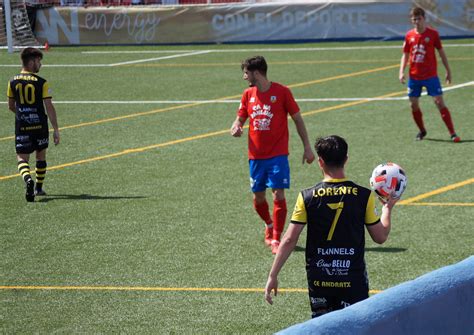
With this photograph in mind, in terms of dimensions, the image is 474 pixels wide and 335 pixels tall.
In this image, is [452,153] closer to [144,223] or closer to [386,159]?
[386,159]

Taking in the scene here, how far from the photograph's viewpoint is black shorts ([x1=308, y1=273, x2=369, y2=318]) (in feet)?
22.7

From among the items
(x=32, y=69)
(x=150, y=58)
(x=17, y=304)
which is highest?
(x=32, y=69)

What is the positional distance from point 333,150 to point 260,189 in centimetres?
462

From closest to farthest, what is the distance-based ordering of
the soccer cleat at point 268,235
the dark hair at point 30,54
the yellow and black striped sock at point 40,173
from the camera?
the soccer cleat at point 268,235, the dark hair at point 30,54, the yellow and black striped sock at point 40,173

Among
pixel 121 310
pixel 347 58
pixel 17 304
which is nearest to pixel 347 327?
pixel 121 310

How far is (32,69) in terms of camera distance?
14125 mm

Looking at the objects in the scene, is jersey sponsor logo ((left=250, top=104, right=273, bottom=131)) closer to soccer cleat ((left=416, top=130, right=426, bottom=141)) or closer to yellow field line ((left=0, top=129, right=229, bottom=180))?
yellow field line ((left=0, top=129, right=229, bottom=180))

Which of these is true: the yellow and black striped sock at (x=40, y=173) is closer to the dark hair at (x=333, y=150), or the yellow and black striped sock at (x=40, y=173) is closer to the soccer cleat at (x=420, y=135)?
the soccer cleat at (x=420, y=135)

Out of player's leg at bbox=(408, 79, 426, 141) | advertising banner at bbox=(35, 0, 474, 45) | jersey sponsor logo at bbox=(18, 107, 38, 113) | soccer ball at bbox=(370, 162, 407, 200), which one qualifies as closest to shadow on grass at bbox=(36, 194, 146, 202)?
jersey sponsor logo at bbox=(18, 107, 38, 113)

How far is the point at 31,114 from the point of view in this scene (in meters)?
14.3

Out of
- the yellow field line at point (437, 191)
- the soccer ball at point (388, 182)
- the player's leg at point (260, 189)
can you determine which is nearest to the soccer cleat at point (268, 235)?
the player's leg at point (260, 189)

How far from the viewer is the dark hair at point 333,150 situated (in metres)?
6.65

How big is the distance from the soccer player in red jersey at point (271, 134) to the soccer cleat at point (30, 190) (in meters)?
4.15

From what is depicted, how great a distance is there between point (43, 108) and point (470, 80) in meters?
13.8
